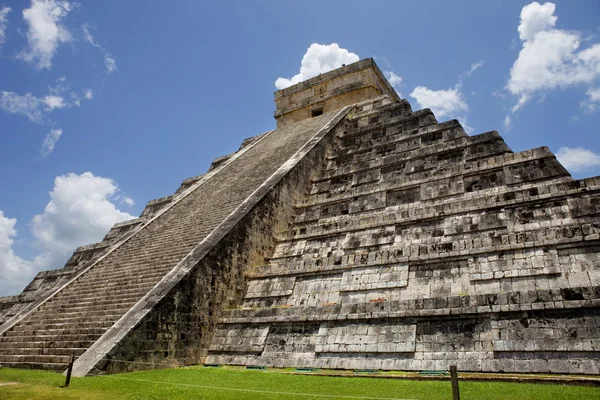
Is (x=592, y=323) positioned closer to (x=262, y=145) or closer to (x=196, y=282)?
(x=196, y=282)

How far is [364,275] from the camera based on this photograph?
820 centimetres

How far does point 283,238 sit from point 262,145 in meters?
7.91

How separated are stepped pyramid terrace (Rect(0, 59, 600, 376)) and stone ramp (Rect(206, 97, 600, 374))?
0.03 m

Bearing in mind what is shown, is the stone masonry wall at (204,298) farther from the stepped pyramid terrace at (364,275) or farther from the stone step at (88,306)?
the stone step at (88,306)

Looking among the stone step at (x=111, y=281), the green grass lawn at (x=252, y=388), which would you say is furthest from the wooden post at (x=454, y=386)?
the stone step at (x=111, y=281)

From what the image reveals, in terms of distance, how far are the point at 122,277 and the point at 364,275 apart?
566cm

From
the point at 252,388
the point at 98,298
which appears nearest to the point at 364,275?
the point at 252,388

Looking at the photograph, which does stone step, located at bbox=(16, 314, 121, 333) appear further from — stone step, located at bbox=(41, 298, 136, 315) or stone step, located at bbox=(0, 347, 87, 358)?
stone step, located at bbox=(0, 347, 87, 358)

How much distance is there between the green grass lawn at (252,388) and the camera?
15.6 ft

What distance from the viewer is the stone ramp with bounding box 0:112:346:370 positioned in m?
8.10

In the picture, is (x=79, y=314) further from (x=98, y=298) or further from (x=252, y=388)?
(x=252, y=388)

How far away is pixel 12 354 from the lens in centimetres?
845

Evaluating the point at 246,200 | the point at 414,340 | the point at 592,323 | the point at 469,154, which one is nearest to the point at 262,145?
the point at 246,200

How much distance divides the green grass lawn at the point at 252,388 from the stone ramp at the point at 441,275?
793mm
